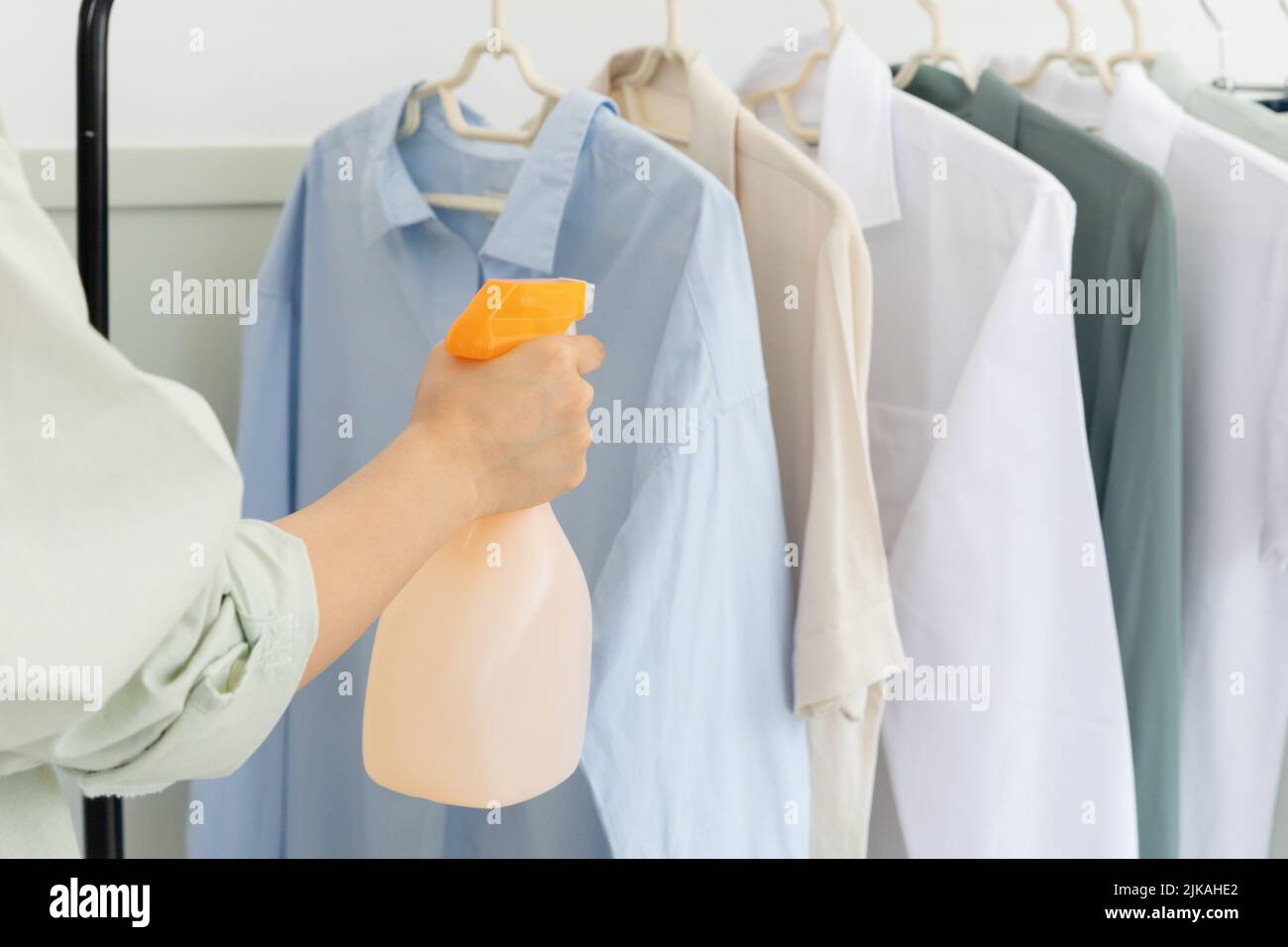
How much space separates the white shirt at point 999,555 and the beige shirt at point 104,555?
524mm

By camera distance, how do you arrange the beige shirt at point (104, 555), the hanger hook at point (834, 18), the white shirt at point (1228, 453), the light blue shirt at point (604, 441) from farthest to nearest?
1. the hanger hook at point (834, 18)
2. the white shirt at point (1228, 453)
3. the light blue shirt at point (604, 441)
4. the beige shirt at point (104, 555)

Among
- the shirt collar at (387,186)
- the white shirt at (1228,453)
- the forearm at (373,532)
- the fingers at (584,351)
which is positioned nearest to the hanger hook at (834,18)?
the white shirt at (1228,453)

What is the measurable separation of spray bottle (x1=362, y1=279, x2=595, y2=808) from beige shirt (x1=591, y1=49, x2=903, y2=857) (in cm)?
25

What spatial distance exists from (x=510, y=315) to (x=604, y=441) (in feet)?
0.83

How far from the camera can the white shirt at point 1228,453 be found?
837 mm

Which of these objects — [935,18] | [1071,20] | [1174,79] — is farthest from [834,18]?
[1174,79]

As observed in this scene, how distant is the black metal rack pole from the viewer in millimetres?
778

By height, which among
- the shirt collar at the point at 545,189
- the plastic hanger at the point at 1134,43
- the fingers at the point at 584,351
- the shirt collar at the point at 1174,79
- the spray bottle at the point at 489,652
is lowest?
the spray bottle at the point at 489,652

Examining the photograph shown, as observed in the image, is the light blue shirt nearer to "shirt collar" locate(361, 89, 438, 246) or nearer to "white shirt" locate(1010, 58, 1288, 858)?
"shirt collar" locate(361, 89, 438, 246)

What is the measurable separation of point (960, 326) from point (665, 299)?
0.25m

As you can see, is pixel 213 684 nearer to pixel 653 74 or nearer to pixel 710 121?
pixel 710 121

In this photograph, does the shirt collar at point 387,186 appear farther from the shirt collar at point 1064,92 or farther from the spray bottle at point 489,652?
the shirt collar at point 1064,92
